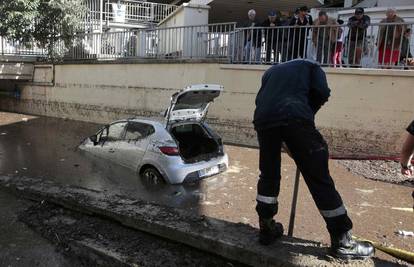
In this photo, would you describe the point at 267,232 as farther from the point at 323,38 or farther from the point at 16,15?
the point at 16,15

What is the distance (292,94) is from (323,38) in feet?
26.4

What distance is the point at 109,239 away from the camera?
4230 mm

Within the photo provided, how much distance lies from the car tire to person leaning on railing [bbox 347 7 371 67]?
5.56 m

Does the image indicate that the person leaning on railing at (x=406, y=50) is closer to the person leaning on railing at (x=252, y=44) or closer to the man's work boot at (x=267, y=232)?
the person leaning on railing at (x=252, y=44)

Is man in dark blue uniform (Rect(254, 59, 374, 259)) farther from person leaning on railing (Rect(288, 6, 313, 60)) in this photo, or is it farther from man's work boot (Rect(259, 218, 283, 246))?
person leaning on railing (Rect(288, 6, 313, 60))

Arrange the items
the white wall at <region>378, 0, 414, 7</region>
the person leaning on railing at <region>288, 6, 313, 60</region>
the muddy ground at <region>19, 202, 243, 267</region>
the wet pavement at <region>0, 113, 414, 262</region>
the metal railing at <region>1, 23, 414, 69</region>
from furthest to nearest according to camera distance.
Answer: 1. the white wall at <region>378, 0, 414, 7</region>
2. the person leaning on railing at <region>288, 6, 313, 60</region>
3. the metal railing at <region>1, 23, 414, 69</region>
4. the wet pavement at <region>0, 113, 414, 262</region>
5. the muddy ground at <region>19, 202, 243, 267</region>

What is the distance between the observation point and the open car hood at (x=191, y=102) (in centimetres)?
809

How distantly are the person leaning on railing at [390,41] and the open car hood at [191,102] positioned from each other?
4.34 metres

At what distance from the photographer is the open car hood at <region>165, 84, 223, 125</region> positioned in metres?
8.09

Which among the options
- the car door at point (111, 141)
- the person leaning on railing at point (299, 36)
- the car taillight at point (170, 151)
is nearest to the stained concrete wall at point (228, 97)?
the person leaning on railing at point (299, 36)

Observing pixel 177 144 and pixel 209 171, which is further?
pixel 209 171

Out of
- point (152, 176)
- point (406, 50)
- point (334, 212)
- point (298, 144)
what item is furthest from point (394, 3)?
point (334, 212)

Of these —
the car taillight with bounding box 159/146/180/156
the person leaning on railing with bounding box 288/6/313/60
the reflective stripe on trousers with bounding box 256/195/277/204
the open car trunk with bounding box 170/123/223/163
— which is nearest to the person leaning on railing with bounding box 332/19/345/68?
the person leaning on railing with bounding box 288/6/313/60

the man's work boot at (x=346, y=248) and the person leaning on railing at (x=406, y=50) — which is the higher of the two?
the person leaning on railing at (x=406, y=50)
